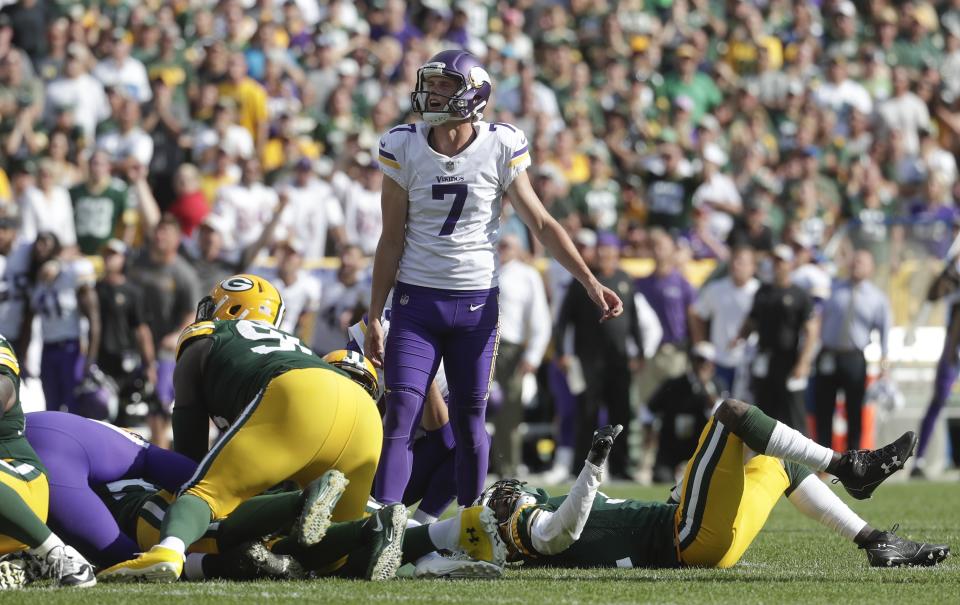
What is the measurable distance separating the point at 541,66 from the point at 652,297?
5.04 metres

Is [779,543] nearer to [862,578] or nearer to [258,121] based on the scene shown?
[862,578]

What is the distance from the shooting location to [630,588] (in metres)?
5.73

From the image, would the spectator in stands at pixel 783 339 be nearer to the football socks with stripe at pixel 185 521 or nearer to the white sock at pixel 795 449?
the white sock at pixel 795 449

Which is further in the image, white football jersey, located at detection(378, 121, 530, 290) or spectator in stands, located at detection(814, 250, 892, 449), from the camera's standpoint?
spectator in stands, located at detection(814, 250, 892, 449)

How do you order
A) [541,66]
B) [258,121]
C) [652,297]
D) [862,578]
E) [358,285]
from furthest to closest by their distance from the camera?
1. [541,66]
2. [258,121]
3. [652,297]
4. [358,285]
5. [862,578]

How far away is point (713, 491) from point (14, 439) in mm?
2546

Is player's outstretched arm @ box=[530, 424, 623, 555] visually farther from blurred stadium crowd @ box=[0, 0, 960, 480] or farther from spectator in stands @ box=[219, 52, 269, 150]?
spectator in stands @ box=[219, 52, 269, 150]

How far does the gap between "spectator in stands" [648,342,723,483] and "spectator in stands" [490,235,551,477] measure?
1136 millimetres

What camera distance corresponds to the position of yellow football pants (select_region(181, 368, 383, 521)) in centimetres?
584

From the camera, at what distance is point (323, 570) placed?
241 inches

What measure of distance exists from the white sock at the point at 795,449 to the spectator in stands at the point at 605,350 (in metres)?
7.29

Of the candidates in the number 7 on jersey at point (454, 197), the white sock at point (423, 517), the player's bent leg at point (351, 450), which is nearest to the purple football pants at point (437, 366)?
the number 7 on jersey at point (454, 197)

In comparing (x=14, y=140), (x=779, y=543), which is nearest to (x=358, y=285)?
(x=14, y=140)

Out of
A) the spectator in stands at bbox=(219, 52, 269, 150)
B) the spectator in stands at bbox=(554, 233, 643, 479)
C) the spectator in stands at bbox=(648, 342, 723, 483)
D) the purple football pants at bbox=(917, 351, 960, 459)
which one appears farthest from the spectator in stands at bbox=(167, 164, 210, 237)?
the purple football pants at bbox=(917, 351, 960, 459)
